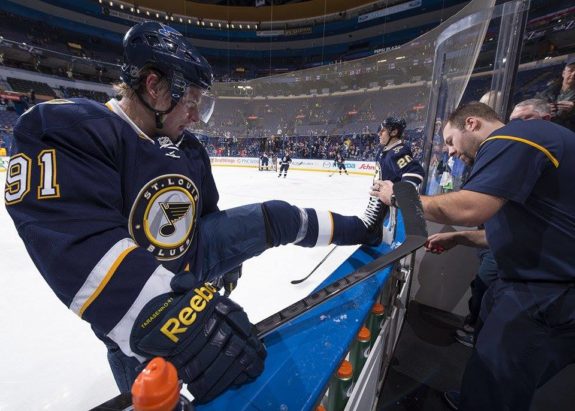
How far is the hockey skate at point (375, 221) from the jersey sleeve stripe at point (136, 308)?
1018mm

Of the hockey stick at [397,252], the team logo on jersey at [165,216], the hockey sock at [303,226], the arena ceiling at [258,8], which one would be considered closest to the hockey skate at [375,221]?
the hockey sock at [303,226]

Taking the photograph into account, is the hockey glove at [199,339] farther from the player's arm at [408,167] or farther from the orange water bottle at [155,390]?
the player's arm at [408,167]

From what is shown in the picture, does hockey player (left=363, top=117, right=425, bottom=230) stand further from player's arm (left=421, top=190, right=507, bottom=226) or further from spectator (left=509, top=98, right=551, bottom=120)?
player's arm (left=421, top=190, right=507, bottom=226)

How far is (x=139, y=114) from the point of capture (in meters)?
0.81

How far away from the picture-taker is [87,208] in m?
0.51

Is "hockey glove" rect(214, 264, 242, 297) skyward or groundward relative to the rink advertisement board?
skyward

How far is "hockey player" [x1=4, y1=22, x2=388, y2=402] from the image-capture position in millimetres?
475

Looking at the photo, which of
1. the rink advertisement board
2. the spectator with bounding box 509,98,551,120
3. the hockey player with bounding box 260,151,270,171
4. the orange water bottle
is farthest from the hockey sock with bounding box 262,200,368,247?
the hockey player with bounding box 260,151,270,171

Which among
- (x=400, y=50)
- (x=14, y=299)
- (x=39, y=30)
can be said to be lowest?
(x=14, y=299)

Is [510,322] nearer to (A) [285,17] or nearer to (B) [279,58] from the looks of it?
(A) [285,17]

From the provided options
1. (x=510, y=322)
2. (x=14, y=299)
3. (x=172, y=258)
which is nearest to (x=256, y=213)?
(x=172, y=258)

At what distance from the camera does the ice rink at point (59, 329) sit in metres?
1.07

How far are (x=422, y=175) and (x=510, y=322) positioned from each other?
269 centimetres

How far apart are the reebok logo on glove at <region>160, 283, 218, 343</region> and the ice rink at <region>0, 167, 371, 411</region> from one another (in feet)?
0.65
